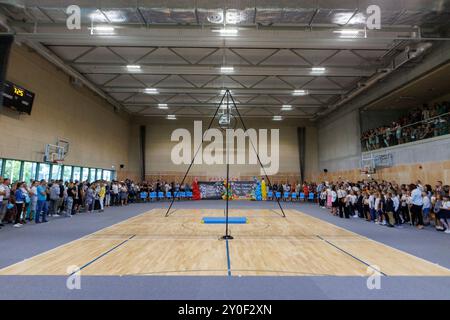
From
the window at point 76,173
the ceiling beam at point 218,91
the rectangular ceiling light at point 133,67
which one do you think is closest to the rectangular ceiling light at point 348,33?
the ceiling beam at point 218,91

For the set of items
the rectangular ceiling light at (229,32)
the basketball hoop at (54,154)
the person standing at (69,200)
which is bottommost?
the person standing at (69,200)

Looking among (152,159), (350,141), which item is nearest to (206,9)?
(350,141)

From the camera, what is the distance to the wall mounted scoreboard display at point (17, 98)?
10031 millimetres

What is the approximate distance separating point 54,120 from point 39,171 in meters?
2.74

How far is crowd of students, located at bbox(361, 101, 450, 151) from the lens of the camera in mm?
11208

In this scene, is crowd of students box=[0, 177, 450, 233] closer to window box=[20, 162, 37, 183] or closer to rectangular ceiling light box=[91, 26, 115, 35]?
window box=[20, 162, 37, 183]

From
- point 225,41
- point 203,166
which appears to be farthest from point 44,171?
point 203,166

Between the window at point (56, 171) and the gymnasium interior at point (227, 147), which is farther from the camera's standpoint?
the window at point (56, 171)

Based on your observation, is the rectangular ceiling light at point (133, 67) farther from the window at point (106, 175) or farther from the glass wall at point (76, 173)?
the window at point (106, 175)

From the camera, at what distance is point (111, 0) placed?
326 inches

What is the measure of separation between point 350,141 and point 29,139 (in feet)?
63.0

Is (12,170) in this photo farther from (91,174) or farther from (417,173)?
(417,173)

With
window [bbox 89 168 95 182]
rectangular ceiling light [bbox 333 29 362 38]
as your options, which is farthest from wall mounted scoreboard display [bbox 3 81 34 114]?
rectangular ceiling light [bbox 333 29 362 38]

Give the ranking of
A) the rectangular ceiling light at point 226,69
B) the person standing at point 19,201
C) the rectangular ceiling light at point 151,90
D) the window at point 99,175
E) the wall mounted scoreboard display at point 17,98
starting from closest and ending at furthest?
1. the person standing at point 19,201
2. the wall mounted scoreboard display at point 17,98
3. the rectangular ceiling light at point 226,69
4. the rectangular ceiling light at point 151,90
5. the window at point 99,175
